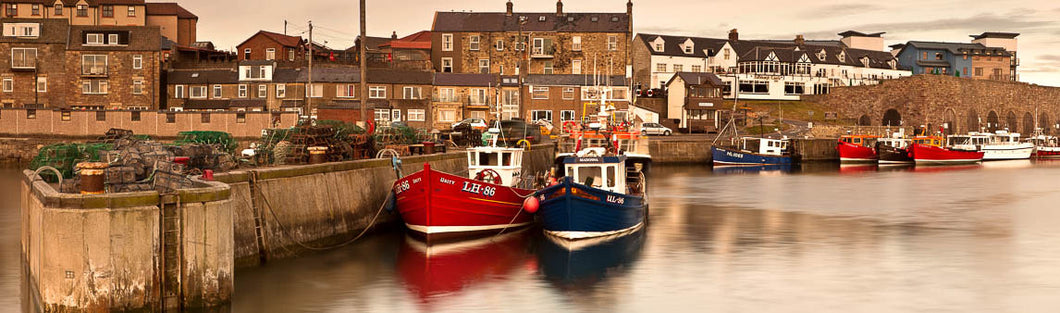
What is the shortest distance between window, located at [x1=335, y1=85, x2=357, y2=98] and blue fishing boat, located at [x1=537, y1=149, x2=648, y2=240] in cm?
4712

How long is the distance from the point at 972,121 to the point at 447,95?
57.9 metres

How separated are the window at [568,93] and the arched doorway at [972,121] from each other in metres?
47.6

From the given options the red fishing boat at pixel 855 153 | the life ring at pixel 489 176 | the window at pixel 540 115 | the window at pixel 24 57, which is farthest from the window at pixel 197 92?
the life ring at pixel 489 176

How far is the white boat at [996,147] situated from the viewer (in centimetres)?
8056

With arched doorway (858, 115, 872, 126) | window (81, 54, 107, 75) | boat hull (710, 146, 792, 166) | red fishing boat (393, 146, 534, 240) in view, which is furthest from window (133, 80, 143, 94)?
arched doorway (858, 115, 872, 126)

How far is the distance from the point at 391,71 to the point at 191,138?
4181cm

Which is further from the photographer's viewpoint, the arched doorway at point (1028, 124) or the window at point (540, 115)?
the arched doorway at point (1028, 124)

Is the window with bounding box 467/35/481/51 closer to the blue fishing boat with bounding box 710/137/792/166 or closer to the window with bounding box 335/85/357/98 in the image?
the window with bounding box 335/85/357/98

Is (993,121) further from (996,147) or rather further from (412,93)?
(412,93)

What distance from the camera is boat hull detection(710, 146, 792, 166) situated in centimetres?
6838

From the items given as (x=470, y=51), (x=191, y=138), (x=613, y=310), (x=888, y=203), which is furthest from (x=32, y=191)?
(x=470, y=51)

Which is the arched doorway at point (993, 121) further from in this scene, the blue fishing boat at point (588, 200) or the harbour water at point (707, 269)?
the blue fishing boat at point (588, 200)

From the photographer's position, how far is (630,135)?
42.3 metres

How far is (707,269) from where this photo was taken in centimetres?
2412
